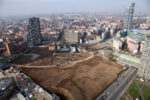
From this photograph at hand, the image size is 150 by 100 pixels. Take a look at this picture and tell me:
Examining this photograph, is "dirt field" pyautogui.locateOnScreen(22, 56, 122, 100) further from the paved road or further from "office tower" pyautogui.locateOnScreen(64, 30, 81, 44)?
"office tower" pyautogui.locateOnScreen(64, 30, 81, 44)

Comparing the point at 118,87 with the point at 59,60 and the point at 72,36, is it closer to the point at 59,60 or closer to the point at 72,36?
the point at 59,60

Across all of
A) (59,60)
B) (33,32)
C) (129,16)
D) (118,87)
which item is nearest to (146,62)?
(118,87)

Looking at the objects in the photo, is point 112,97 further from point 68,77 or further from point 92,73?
point 68,77

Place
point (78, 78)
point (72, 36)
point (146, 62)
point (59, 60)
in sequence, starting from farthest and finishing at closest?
1. point (72, 36)
2. point (59, 60)
3. point (78, 78)
4. point (146, 62)

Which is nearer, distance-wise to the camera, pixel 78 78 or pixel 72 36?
pixel 78 78

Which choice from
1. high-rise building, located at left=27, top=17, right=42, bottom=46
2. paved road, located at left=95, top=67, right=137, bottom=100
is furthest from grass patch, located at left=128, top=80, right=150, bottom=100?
high-rise building, located at left=27, top=17, right=42, bottom=46
